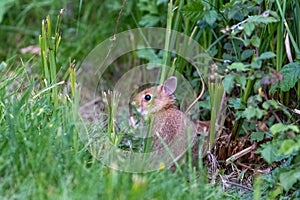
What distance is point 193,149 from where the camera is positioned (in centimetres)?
311

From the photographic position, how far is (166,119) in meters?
3.10

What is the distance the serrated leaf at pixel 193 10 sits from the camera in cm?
321

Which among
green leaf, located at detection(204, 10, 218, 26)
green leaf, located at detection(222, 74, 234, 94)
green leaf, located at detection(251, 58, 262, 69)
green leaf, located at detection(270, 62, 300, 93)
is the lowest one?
green leaf, located at detection(270, 62, 300, 93)

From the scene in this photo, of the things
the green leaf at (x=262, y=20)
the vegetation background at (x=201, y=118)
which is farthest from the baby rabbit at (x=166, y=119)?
the green leaf at (x=262, y=20)

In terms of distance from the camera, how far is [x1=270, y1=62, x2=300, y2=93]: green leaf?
2.97m

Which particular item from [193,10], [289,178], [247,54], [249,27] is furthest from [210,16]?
[289,178]

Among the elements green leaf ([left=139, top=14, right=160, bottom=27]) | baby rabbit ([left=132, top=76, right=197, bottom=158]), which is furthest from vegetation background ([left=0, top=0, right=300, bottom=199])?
baby rabbit ([left=132, top=76, right=197, bottom=158])

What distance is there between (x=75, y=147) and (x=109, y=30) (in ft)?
6.20

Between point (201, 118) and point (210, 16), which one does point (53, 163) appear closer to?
point (210, 16)

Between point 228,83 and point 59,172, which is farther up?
point 228,83

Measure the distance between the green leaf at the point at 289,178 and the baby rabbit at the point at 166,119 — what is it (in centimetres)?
40

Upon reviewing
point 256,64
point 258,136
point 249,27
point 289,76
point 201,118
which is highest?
point 249,27

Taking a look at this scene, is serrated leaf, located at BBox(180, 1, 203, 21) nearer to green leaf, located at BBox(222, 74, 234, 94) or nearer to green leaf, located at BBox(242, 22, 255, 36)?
green leaf, located at BBox(242, 22, 255, 36)

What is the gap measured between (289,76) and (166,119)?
0.56 m
